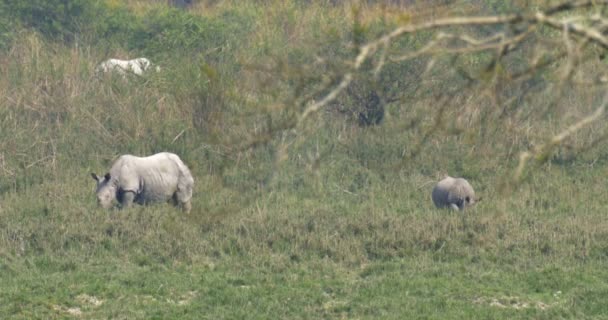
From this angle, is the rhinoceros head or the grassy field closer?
Result: the grassy field

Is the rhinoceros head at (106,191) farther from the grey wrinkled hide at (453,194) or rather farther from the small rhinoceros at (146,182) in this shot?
the grey wrinkled hide at (453,194)

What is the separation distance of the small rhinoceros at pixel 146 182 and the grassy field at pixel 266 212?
0.29 metres

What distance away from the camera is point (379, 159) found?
20984 mm

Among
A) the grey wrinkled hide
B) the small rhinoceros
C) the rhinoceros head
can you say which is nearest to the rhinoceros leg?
the small rhinoceros

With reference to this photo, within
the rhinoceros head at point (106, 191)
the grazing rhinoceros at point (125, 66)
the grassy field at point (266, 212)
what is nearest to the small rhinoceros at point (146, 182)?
the rhinoceros head at point (106, 191)

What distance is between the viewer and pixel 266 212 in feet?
58.3

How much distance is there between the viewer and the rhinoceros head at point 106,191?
707 inches

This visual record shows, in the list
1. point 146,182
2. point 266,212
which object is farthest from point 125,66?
point 266,212

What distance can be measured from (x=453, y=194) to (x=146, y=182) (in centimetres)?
406

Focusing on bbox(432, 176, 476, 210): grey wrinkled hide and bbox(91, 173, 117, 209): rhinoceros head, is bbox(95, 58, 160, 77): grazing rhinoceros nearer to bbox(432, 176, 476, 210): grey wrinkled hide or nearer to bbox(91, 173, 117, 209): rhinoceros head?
bbox(91, 173, 117, 209): rhinoceros head

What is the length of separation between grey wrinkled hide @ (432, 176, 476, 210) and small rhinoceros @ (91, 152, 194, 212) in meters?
3.33

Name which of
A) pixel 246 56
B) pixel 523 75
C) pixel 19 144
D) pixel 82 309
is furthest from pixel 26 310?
pixel 246 56

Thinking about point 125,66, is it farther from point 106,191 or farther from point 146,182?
point 106,191

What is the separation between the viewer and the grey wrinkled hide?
18.0 metres
